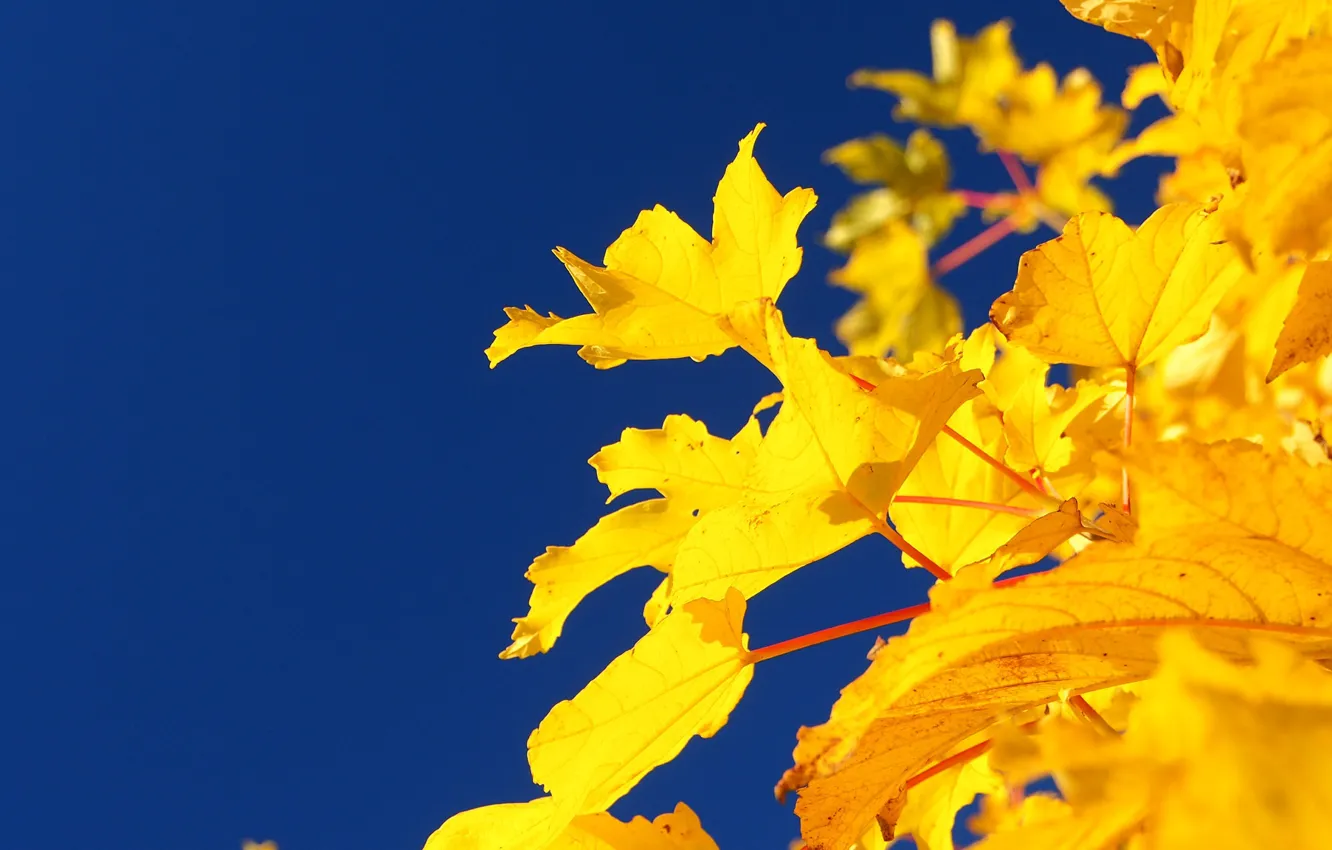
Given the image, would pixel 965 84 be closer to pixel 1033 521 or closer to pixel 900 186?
pixel 900 186

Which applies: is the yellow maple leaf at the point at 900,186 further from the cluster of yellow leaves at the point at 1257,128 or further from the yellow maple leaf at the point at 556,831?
the yellow maple leaf at the point at 556,831

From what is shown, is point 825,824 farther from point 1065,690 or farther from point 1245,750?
point 1245,750

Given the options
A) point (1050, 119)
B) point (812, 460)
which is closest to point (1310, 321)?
point (812, 460)

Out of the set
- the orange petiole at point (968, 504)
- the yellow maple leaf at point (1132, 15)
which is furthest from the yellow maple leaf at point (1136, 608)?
the yellow maple leaf at point (1132, 15)

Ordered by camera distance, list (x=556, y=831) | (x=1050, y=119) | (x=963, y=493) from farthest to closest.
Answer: (x=1050, y=119)
(x=963, y=493)
(x=556, y=831)

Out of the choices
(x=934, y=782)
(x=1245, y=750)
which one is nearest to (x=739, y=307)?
(x=1245, y=750)

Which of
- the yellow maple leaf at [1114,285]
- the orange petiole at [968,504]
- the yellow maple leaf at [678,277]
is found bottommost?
the orange petiole at [968,504]

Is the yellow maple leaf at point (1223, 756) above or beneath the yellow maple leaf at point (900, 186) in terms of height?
beneath
